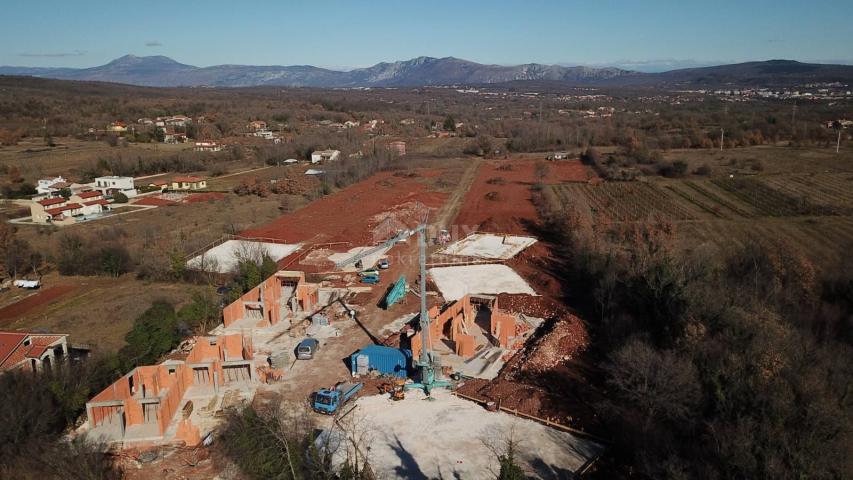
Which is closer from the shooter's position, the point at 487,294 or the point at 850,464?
the point at 850,464

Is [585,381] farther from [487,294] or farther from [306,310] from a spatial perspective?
[306,310]

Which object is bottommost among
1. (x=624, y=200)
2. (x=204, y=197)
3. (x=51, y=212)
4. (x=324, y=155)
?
(x=204, y=197)

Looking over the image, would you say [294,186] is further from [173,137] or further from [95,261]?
[173,137]

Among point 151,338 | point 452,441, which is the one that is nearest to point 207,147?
point 151,338

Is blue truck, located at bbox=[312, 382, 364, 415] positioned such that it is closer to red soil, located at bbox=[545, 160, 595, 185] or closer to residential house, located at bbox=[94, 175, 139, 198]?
red soil, located at bbox=[545, 160, 595, 185]

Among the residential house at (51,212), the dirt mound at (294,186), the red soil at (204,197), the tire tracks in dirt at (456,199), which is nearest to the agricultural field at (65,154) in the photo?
the red soil at (204,197)

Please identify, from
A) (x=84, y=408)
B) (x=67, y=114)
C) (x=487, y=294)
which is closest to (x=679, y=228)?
(x=487, y=294)

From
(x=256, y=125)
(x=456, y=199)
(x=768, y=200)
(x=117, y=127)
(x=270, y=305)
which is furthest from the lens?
(x=256, y=125)
